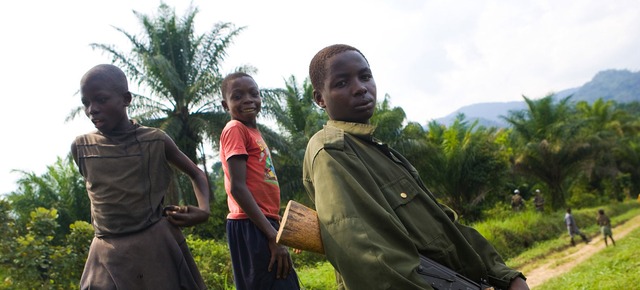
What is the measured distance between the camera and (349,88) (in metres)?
1.79

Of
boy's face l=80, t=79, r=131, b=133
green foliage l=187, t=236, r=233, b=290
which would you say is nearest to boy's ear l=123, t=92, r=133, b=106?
boy's face l=80, t=79, r=131, b=133

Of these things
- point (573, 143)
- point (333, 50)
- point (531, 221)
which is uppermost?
point (333, 50)

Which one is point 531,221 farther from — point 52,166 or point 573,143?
point 52,166

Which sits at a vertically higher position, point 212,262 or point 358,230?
point 358,230

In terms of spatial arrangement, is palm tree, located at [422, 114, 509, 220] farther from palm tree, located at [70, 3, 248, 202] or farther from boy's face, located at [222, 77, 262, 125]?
boy's face, located at [222, 77, 262, 125]

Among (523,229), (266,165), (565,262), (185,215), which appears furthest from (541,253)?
(185,215)

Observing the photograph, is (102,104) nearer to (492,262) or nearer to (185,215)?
(185,215)

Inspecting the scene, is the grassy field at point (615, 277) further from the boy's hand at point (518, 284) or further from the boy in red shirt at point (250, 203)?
the boy in red shirt at point (250, 203)

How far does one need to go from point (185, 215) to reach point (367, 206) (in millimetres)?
1209

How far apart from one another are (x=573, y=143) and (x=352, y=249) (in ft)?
80.4

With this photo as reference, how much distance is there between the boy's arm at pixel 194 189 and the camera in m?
2.43

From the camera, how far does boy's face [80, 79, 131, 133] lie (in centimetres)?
237

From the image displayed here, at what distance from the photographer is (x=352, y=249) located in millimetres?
1397

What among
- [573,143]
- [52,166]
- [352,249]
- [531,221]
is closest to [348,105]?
[352,249]
